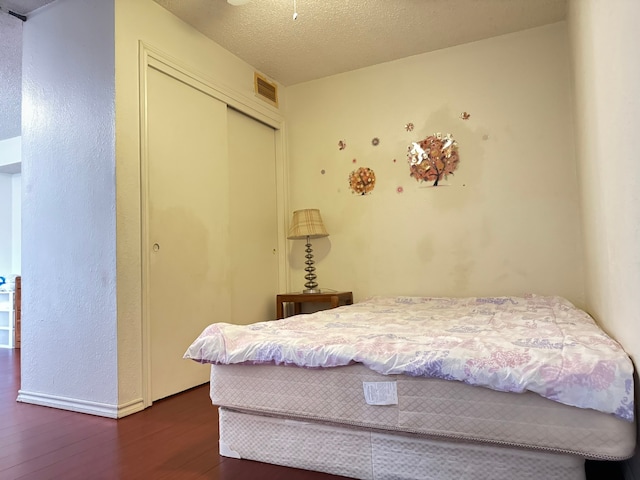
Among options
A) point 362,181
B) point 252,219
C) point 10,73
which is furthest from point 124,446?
point 10,73

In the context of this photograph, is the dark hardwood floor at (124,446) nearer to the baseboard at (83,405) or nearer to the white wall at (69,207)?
the baseboard at (83,405)

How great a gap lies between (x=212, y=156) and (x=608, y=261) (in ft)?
8.52

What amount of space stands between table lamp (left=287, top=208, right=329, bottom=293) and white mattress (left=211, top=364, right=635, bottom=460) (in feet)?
6.77

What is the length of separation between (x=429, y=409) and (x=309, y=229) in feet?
8.08

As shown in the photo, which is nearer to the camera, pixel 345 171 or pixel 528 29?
pixel 528 29

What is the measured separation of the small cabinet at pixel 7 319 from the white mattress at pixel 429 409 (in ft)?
15.4

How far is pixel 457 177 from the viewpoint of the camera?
143 inches

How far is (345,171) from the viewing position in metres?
4.09

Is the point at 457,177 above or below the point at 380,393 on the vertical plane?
above

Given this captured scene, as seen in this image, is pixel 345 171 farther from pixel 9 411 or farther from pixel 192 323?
pixel 9 411

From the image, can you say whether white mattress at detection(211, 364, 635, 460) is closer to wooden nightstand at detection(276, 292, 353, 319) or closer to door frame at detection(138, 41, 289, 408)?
door frame at detection(138, 41, 289, 408)

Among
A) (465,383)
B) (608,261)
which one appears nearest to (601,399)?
(465,383)

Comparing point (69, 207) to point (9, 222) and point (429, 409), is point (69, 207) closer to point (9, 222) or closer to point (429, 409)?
point (429, 409)

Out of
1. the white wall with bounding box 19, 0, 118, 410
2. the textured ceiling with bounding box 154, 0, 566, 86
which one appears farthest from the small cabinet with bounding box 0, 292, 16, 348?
the textured ceiling with bounding box 154, 0, 566, 86
